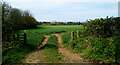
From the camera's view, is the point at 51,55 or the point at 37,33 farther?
the point at 37,33

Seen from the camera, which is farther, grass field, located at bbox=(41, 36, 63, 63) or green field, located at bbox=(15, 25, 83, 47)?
green field, located at bbox=(15, 25, 83, 47)

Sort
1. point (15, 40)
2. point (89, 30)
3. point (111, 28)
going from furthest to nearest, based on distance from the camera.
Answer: point (15, 40) → point (89, 30) → point (111, 28)

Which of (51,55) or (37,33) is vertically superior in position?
(37,33)

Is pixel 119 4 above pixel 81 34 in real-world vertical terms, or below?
above

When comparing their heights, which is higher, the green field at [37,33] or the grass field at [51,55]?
the green field at [37,33]

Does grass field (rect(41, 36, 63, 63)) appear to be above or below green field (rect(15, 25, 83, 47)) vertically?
below

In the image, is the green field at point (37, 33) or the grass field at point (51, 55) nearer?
the grass field at point (51, 55)

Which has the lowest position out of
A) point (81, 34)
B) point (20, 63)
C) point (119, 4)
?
point (20, 63)

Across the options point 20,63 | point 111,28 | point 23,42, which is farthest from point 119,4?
point 23,42

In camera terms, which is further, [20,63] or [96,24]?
[96,24]

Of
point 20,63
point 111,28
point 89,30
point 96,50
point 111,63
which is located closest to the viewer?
point 111,63

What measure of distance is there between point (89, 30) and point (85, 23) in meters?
1.11

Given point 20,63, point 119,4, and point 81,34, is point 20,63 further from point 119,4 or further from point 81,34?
point 119,4

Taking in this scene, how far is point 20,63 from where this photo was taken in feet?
25.1
